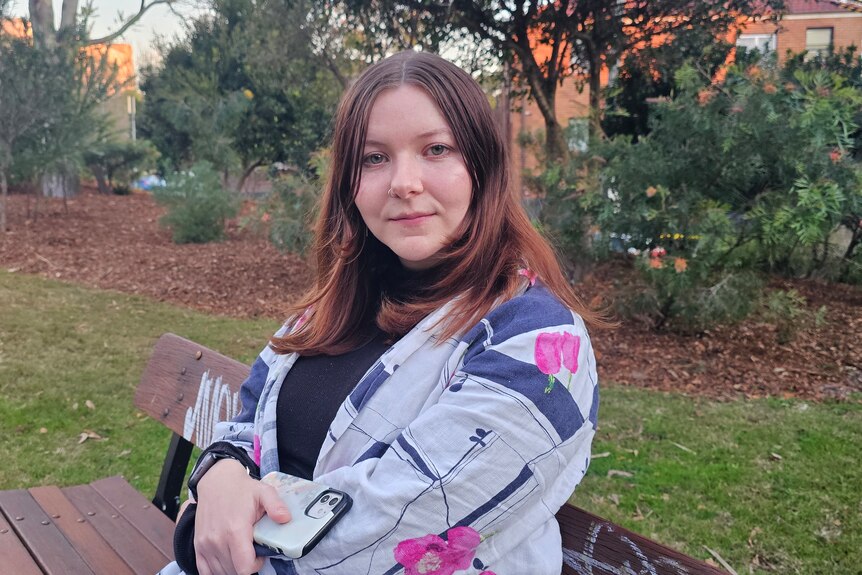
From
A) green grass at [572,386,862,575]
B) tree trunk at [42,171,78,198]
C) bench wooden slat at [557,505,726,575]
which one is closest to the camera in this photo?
bench wooden slat at [557,505,726,575]

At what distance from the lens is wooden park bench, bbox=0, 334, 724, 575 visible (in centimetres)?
167

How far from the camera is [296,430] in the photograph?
1.77 m

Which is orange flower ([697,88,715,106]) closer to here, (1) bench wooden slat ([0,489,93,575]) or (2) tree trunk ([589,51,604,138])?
(2) tree trunk ([589,51,604,138])

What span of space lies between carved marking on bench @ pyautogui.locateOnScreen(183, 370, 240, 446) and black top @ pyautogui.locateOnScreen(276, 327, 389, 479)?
32.6 inches

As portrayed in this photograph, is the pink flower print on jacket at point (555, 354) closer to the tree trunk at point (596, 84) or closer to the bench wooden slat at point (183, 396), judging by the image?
the bench wooden slat at point (183, 396)

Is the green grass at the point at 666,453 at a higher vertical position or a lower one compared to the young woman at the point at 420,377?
lower

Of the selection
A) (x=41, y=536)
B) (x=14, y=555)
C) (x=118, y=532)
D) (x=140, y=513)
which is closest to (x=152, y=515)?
(x=140, y=513)

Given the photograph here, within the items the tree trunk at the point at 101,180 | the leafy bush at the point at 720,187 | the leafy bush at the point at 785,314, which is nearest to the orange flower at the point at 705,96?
the leafy bush at the point at 720,187

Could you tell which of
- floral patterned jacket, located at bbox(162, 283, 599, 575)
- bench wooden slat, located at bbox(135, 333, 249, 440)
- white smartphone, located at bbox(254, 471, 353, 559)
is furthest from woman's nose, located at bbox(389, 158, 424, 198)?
bench wooden slat, located at bbox(135, 333, 249, 440)

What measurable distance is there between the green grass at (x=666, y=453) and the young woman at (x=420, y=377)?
2.06 metres

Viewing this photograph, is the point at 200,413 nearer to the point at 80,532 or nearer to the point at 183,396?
the point at 183,396

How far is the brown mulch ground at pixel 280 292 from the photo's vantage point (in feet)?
17.9

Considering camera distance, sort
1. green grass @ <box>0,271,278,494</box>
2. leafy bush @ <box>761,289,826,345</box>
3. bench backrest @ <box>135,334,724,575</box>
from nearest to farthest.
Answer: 1. bench backrest @ <box>135,334,724,575</box>
2. green grass @ <box>0,271,278,494</box>
3. leafy bush @ <box>761,289,826,345</box>

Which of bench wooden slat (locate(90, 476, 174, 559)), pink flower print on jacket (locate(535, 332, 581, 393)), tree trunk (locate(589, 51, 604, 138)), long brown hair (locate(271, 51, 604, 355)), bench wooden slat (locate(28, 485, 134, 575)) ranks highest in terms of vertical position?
tree trunk (locate(589, 51, 604, 138))
